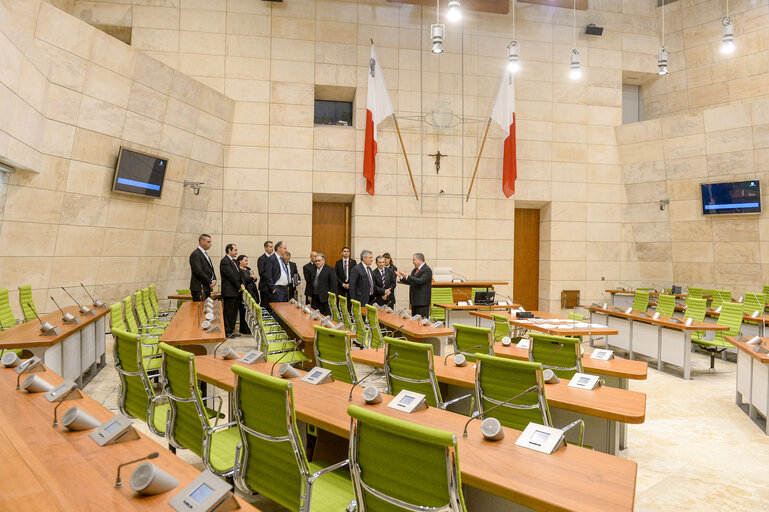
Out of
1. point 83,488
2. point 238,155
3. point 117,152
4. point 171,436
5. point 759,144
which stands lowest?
point 171,436

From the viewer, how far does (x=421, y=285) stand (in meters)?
7.97

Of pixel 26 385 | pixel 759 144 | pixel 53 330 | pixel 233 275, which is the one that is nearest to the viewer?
pixel 26 385

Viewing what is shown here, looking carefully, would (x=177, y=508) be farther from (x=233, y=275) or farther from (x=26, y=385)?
(x=233, y=275)

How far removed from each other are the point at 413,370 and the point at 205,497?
6.98ft

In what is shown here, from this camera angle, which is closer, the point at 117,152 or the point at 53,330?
the point at 53,330

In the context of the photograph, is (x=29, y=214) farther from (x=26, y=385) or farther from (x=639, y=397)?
(x=639, y=397)

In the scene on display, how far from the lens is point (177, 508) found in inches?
61.9

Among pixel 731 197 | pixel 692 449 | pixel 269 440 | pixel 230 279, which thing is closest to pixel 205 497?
pixel 269 440

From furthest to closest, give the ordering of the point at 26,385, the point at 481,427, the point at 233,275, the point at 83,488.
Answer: the point at 233,275 → the point at 26,385 → the point at 481,427 → the point at 83,488

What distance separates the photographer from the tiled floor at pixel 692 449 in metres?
3.34

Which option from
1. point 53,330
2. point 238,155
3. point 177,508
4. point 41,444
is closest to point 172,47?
point 238,155

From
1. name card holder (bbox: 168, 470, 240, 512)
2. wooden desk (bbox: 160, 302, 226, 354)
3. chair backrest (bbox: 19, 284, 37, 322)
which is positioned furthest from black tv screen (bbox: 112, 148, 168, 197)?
name card holder (bbox: 168, 470, 240, 512)

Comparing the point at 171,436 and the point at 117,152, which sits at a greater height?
the point at 117,152

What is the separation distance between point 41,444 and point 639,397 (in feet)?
10.2
